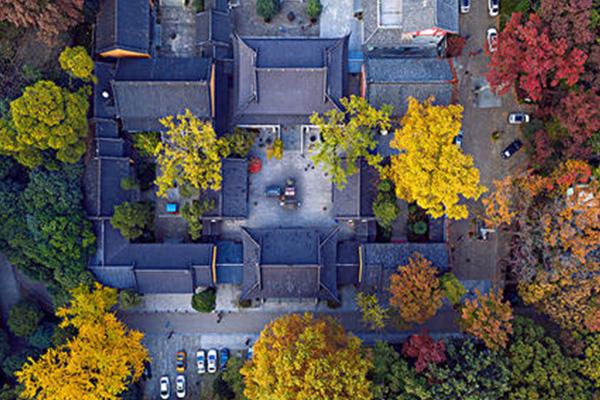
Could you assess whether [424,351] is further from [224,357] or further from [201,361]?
Result: [201,361]

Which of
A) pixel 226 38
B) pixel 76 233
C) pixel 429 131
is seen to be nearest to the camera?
pixel 429 131

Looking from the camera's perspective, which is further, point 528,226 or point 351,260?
point 351,260

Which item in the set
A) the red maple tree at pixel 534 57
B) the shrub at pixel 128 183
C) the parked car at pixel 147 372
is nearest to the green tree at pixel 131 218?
the shrub at pixel 128 183

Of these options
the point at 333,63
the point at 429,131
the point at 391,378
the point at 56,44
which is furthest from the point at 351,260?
the point at 56,44

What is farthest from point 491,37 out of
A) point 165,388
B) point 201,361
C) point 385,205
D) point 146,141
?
point 165,388

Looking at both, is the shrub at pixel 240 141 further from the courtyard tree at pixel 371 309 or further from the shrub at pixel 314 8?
the courtyard tree at pixel 371 309

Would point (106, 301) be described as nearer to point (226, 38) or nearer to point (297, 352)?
point (297, 352)
